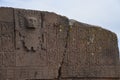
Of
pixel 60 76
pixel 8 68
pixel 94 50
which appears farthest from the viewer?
pixel 94 50

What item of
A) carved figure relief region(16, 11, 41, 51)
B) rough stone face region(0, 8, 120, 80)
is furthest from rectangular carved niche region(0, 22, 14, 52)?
carved figure relief region(16, 11, 41, 51)

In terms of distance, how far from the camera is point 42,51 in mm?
7727

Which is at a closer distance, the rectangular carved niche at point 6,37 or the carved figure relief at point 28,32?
the rectangular carved niche at point 6,37

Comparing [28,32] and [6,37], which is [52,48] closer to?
[28,32]

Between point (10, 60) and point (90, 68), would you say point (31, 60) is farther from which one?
point (90, 68)

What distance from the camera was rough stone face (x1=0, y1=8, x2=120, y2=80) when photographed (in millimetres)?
7418

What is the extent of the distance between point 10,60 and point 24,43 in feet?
1.25

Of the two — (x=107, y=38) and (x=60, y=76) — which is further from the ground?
(x=107, y=38)

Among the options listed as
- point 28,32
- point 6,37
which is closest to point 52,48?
point 28,32

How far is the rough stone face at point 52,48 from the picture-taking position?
7.42 m

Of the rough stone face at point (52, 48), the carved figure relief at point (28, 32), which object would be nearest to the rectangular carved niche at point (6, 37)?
the rough stone face at point (52, 48)

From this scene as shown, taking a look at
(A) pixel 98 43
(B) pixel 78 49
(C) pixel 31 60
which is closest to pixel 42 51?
(C) pixel 31 60

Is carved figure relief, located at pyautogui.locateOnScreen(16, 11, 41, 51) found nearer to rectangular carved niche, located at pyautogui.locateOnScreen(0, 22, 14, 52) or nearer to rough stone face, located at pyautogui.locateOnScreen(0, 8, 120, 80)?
rough stone face, located at pyautogui.locateOnScreen(0, 8, 120, 80)

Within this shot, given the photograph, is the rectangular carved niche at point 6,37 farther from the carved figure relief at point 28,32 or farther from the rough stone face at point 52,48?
the carved figure relief at point 28,32
